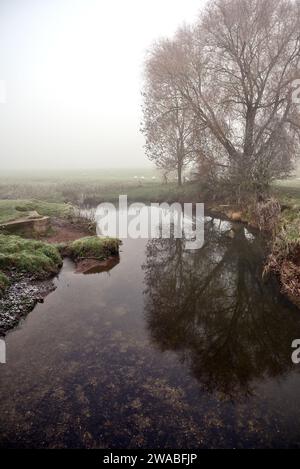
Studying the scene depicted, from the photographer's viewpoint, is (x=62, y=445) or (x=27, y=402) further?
(x=27, y=402)

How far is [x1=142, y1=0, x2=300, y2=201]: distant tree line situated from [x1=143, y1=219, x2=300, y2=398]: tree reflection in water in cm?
1133

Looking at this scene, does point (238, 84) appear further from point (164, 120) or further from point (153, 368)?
point (153, 368)

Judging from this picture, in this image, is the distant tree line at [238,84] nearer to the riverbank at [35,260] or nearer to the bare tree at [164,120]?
the bare tree at [164,120]

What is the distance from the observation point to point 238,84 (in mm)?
24469

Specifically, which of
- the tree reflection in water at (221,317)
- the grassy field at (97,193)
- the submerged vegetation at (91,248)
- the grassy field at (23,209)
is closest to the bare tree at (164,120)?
the grassy field at (97,193)

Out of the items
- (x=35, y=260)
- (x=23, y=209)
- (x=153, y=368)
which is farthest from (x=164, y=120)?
(x=153, y=368)

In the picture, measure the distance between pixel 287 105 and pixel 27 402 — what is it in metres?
26.2

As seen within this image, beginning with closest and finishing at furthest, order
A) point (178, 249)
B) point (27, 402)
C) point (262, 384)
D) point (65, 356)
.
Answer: point (27, 402) < point (262, 384) < point (65, 356) < point (178, 249)

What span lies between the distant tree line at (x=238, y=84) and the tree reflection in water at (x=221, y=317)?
11.3 m

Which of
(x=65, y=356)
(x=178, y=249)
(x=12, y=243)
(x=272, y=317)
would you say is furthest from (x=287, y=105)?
(x=65, y=356)

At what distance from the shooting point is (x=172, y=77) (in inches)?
1027
